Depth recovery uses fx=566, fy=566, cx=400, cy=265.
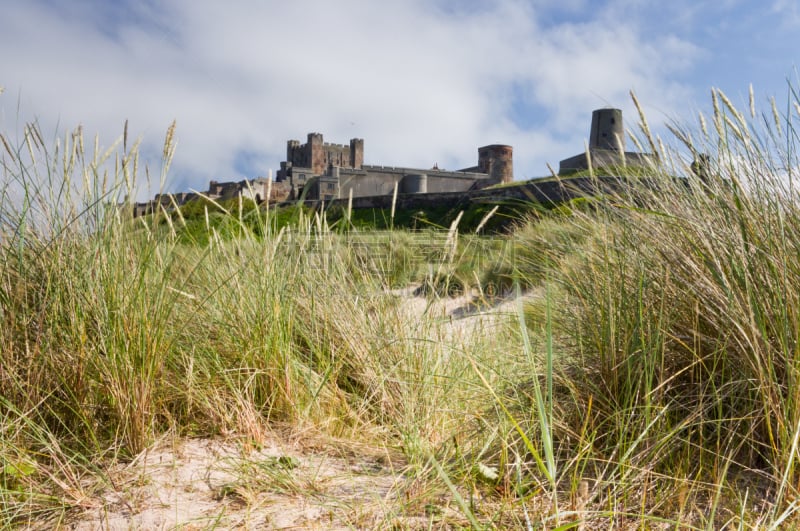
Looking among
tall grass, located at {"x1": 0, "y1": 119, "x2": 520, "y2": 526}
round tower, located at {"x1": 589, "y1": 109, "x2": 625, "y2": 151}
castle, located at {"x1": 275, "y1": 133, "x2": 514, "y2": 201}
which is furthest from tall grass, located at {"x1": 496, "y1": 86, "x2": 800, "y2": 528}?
round tower, located at {"x1": 589, "y1": 109, "x2": 625, "y2": 151}

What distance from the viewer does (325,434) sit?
1720mm

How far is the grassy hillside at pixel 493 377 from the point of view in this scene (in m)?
1.22

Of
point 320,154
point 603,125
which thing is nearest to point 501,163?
point 603,125

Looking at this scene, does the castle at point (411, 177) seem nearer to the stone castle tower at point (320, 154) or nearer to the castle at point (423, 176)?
the castle at point (423, 176)

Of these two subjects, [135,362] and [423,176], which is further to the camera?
[423,176]

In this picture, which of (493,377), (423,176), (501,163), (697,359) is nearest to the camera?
(697,359)

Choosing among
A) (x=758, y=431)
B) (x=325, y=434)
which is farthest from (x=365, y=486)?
(x=758, y=431)

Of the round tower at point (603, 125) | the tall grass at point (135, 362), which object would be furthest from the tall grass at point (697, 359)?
the round tower at point (603, 125)

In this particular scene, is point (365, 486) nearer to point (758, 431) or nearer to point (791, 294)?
point (758, 431)

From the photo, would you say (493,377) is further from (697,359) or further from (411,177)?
(411,177)

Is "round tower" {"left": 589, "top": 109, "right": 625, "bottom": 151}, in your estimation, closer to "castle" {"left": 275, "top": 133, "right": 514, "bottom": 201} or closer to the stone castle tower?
"castle" {"left": 275, "top": 133, "right": 514, "bottom": 201}

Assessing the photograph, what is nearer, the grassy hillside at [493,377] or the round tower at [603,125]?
the grassy hillside at [493,377]

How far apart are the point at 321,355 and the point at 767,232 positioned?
141 cm

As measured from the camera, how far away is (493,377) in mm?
2094
